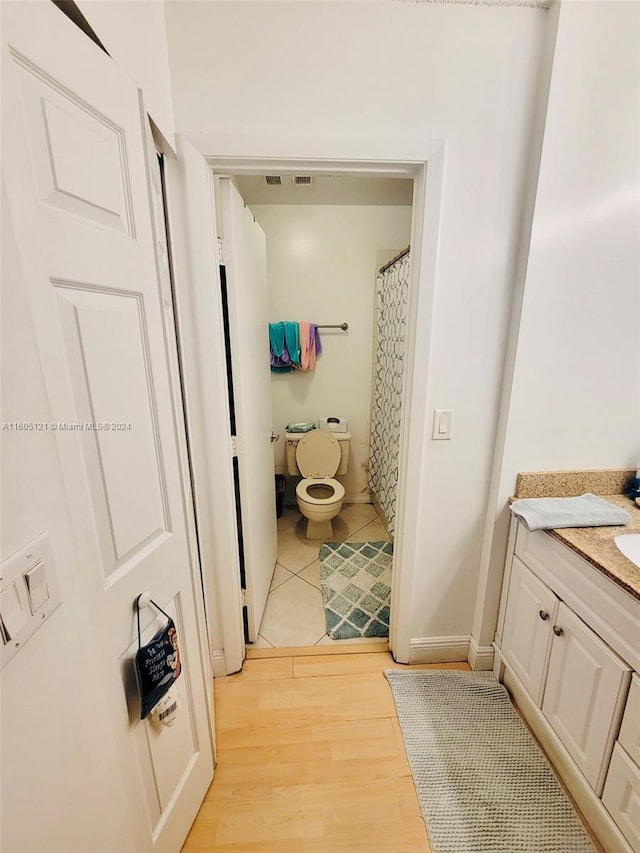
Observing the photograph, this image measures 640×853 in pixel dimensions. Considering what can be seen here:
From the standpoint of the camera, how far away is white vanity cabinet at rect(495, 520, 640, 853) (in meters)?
0.91

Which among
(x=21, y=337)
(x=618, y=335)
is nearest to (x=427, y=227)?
(x=618, y=335)

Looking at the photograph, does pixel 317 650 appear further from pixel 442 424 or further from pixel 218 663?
pixel 442 424

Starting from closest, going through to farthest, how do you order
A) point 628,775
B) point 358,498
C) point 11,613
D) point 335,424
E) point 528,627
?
point 11,613 < point 628,775 < point 528,627 < point 335,424 < point 358,498

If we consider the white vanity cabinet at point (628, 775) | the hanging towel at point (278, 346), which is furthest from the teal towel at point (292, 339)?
the white vanity cabinet at point (628, 775)

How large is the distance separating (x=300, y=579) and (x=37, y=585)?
1817mm

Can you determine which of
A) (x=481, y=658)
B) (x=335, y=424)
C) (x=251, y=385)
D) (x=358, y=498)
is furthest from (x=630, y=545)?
(x=358, y=498)

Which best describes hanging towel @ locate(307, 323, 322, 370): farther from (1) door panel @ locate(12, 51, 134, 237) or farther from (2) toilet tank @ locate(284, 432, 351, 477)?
(1) door panel @ locate(12, 51, 134, 237)

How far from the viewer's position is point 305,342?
263 centimetres

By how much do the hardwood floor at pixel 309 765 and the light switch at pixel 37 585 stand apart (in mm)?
1102

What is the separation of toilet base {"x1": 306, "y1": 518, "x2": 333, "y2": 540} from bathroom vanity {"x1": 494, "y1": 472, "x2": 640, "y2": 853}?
4.58 ft

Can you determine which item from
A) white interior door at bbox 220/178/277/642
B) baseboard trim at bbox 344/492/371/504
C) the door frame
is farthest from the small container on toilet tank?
the door frame

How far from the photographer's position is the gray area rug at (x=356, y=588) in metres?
1.82

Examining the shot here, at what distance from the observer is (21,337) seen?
523mm

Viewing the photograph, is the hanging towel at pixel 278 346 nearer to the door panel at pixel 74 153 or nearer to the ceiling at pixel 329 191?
the ceiling at pixel 329 191
